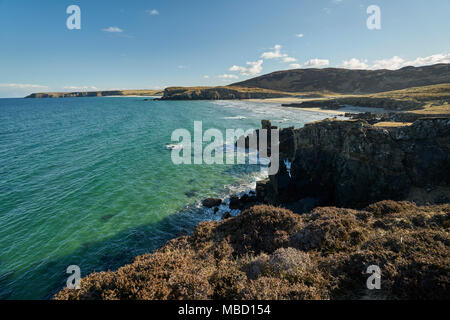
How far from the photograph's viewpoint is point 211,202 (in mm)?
22141

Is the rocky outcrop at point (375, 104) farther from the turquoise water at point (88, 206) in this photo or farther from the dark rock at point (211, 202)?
the dark rock at point (211, 202)

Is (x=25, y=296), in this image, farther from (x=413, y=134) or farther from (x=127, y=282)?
(x=413, y=134)

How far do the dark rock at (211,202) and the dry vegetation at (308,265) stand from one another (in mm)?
11333

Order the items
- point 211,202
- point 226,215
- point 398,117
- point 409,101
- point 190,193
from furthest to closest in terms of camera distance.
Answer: point 409,101 < point 398,117 < point 190,193 < point 211,202 < point 226,215

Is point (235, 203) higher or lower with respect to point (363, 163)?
lower

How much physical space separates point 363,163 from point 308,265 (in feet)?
47.1

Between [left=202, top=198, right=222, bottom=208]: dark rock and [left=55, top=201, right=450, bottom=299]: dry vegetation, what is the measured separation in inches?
446

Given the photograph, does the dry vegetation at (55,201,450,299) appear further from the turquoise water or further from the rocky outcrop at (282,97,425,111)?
the rocky outcrop at (282,97,425,111)

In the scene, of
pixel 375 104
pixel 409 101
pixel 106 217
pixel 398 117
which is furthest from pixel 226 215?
pixel 375 104

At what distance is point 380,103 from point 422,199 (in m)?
76.7

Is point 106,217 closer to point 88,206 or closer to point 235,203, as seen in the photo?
point 88,206

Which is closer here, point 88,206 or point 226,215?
point 226,215
